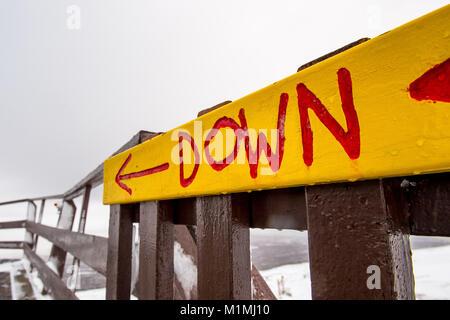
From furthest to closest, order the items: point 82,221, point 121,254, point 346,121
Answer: point 82,221, point 121,254, point 346,121

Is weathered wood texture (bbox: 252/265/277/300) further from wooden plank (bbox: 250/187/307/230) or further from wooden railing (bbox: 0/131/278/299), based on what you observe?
wooden plank (bbox: 250/187/307/230)

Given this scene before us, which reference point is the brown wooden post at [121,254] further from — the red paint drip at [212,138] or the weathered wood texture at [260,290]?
the red paint drip at [212,138]

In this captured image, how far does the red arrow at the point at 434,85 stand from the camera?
0.41m

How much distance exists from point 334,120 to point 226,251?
535 millimetres

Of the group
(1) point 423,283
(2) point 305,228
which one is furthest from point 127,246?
(1) point 423,283

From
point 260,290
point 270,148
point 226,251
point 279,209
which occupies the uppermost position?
point 270,148

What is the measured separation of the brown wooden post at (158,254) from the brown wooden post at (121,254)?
1.06 ft

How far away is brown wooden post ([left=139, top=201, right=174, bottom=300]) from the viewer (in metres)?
1.16

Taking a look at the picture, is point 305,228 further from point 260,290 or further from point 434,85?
point 260,290

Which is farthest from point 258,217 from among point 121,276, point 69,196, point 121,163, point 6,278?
point 6,278

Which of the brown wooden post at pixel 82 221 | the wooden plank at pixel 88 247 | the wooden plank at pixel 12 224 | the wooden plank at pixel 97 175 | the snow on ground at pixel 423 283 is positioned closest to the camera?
the wooden plank at pixel 97 175

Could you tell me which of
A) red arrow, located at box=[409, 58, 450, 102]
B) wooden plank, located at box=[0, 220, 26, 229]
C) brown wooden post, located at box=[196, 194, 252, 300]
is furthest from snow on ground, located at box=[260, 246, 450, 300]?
wooden plank, located at box=[0, 220, 26, 229]

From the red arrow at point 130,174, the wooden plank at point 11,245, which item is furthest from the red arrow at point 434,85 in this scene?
the wooden plank at point 11,245

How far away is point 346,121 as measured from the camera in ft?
1.70
